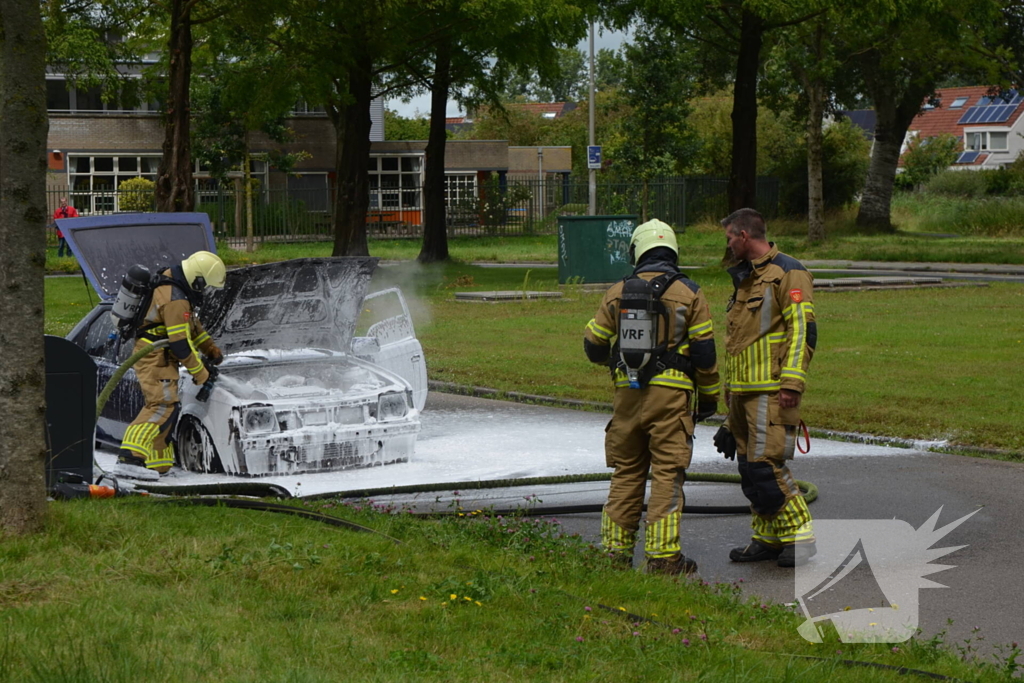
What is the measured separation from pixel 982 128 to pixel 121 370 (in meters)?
87.2

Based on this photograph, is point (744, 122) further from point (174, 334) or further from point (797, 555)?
point (797, 555)

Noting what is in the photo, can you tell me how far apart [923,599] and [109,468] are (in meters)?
5.48

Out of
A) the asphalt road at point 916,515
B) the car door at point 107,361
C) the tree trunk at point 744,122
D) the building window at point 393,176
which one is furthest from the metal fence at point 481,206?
the asphalt road at point 916,515

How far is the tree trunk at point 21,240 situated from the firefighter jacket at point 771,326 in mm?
3408

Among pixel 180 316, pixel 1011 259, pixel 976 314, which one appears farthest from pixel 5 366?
pixel 1011 259

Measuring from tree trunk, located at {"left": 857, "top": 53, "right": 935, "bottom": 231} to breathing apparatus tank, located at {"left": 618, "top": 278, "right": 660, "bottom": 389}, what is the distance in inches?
1504

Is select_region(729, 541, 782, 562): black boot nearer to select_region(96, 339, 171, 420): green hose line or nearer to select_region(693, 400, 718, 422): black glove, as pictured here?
select_region(693, 400, 718, 422): black glove

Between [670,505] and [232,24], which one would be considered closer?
[670,505]

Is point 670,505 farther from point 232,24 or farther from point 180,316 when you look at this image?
point 232,24

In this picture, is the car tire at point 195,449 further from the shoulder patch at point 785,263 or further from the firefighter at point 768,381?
the shoulder patch at point 785,263

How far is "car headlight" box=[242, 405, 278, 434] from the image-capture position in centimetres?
805

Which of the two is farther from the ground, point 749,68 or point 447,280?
point 749,68

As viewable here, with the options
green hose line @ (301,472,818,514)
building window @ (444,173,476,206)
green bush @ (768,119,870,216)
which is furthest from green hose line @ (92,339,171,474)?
green bush @ (768,119,870,216)

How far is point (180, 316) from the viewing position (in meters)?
8.09
